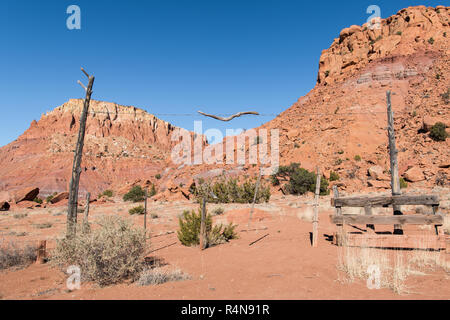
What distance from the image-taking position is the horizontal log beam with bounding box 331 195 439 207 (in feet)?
23.1

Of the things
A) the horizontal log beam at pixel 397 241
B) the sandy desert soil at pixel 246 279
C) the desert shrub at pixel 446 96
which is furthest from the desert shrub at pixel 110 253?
the desert shrub at pixel 446 96

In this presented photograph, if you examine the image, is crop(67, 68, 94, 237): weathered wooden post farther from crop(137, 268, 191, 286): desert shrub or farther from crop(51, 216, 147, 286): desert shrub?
crop(137, 268, 191, 286): desert shrub

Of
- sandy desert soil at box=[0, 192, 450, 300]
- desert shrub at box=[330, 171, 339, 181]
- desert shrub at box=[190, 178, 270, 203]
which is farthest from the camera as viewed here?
desert shrub at box=[330, 171, 339, 181]

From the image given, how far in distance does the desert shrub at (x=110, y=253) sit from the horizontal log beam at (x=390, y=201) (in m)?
5.36

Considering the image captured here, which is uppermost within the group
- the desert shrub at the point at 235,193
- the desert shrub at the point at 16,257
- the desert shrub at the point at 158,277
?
the desert shrub at the point at 235,193

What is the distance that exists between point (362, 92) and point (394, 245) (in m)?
39.1

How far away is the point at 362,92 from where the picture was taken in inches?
1592

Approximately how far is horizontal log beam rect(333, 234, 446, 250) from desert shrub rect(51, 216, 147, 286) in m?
5.31

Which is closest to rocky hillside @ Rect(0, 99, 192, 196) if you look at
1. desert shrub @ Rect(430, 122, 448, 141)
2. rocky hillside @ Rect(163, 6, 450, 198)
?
rocky hillside @ Rect(163, 6, 450, 198)

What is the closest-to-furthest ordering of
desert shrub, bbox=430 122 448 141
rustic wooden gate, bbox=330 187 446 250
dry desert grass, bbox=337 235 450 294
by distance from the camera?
dry desert grass, bbox=337 235 450 294 → rustic wooden gate, bbox=330 187 446 250 → desert shrub, bbox=430 122 448 141

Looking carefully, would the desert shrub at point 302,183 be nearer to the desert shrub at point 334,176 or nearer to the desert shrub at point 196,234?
the desert shrub at point 334,176

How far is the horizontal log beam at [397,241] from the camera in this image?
652cm
